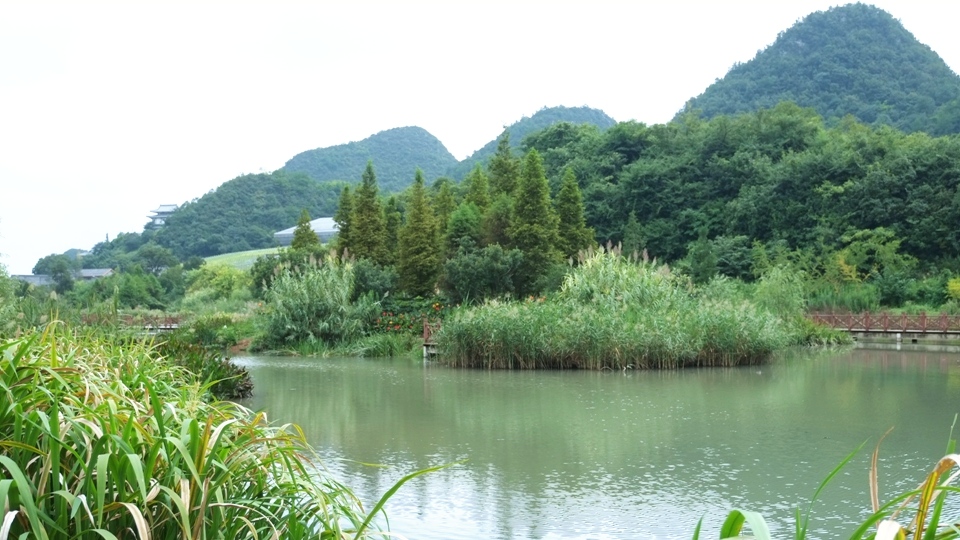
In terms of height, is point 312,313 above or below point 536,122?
below

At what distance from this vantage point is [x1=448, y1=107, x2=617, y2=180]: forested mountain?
6969 cm

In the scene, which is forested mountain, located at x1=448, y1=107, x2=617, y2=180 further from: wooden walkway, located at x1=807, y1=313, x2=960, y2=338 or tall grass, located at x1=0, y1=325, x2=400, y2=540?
tall grass, located at x1=0, y1=325, x2=400, y2=540

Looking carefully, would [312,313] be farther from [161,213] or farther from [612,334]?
[161,213]

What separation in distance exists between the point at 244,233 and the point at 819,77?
3596 cm

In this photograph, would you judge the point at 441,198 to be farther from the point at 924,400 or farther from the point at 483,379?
the point at 924,400

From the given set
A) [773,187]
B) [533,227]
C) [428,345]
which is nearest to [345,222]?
[533,227]

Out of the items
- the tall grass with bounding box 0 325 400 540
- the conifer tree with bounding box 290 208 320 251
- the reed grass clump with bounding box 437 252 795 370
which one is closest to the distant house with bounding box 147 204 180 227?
the conifer tree with bounding box 290 208 320 251

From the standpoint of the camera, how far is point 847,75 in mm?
57844

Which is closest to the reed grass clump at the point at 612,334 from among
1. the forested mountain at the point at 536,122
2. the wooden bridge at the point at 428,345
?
the wooden bridge at the point at 428,345

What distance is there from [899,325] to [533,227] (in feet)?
29.0

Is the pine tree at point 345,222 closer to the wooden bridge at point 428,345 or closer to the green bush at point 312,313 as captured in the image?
the green bush at point 312,313

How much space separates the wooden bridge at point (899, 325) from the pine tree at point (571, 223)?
Result: 6378 mm

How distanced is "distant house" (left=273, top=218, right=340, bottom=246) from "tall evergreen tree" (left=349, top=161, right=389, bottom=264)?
2851cm

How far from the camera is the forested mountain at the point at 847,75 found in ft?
174
